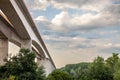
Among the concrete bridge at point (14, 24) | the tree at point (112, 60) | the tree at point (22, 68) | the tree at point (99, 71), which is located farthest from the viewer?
the tree at point (112, 60)

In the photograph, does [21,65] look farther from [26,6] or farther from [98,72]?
[98,72]

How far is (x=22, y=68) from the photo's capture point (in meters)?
36.1

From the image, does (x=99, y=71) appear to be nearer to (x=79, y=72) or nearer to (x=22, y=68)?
(x=79, y=72)

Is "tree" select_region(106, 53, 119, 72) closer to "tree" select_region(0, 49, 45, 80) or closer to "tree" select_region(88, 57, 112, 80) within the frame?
"tree" select_region(88, 57, 112, 80)

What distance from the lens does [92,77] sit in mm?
72375

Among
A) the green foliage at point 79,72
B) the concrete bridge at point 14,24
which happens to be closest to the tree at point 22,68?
the concrete bridge at point 14,24

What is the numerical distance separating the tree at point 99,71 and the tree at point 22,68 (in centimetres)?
3613

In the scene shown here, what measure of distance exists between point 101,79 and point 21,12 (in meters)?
38.3

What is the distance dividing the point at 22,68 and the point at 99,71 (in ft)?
127

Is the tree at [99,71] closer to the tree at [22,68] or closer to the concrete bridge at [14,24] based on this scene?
the concrete bridge at [14,24]

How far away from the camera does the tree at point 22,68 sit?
118 ft

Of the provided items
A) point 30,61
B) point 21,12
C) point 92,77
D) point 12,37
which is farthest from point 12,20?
point 92,77

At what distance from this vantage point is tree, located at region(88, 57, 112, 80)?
238ft

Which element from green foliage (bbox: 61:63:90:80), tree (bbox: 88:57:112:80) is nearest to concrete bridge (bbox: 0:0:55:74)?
green foliage (bbox: 61:63:90:80)
